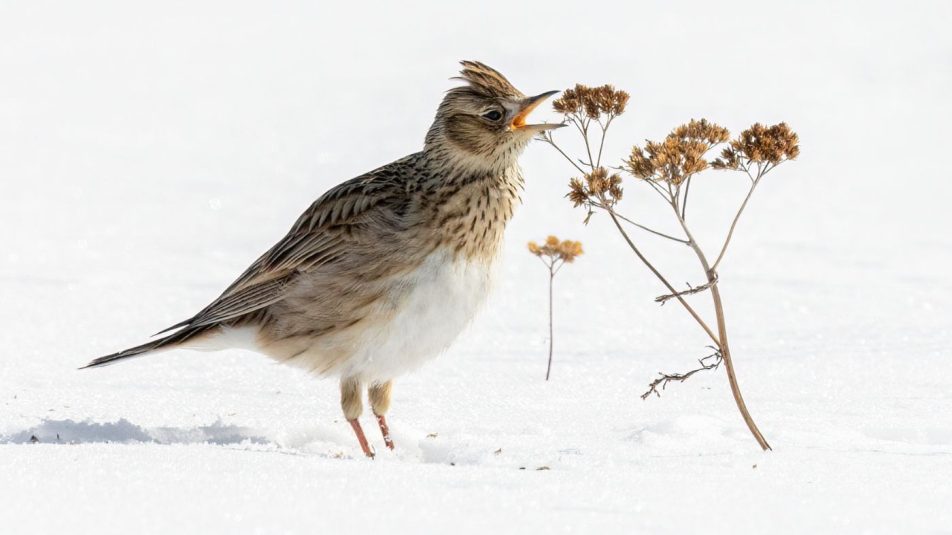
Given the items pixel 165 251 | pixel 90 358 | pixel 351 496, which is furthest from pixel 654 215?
pixel 351 496

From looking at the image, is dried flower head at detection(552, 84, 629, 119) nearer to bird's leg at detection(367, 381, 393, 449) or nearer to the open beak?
the open beak

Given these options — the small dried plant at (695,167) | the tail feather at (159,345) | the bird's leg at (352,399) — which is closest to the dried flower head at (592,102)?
the small dried plant at (695,167)

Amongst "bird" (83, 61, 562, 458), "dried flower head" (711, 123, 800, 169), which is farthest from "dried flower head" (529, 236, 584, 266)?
"dried flower head" (711, 123, 800, 169)

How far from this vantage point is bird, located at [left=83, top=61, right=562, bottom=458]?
17.5ft

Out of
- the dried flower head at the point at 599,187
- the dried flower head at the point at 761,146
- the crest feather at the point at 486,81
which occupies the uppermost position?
the crest feather at the point at 486,81

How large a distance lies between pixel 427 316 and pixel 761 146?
5.13 ft

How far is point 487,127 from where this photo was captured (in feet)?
18.9

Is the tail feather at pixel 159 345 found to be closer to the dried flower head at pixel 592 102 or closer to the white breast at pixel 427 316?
the white breast at pixel 427 316

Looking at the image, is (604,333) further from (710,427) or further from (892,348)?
(710,427)

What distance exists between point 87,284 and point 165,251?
1.28 meters

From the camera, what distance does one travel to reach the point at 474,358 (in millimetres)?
7777

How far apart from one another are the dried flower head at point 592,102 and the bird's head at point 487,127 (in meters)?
0.34

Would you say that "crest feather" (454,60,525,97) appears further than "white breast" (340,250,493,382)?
Yes

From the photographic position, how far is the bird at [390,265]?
17.5ft
